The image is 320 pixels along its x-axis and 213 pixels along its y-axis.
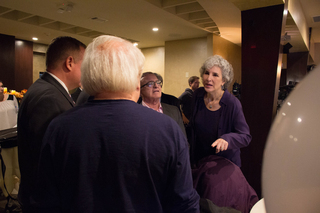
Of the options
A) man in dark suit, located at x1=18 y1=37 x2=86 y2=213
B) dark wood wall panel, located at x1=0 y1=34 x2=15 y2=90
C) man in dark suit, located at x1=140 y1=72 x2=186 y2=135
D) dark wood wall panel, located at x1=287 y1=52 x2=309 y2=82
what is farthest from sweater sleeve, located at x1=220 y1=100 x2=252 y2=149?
dark wood wall panel, located at x1=0 y1=34 x2=15 y2=90

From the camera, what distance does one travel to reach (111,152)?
0.80 meters

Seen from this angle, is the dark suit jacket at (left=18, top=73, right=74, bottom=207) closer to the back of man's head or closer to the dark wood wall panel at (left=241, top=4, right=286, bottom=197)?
the back of man's head

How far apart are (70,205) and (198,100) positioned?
1461 mm

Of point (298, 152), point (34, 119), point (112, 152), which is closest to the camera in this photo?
point (298, 152)

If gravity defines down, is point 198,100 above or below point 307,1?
below

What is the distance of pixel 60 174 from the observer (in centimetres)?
85

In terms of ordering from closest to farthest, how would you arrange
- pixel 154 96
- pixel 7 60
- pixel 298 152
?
1. pixel 298 152
2. pixel 154 96
3. pixel 7 60

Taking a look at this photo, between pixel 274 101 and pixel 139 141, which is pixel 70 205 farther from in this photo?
pixel 274 101

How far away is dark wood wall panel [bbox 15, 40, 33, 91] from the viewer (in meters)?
9.71

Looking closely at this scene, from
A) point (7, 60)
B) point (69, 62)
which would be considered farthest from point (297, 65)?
point (7, 60)

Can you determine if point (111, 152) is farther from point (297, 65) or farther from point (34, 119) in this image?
point (297, 65)

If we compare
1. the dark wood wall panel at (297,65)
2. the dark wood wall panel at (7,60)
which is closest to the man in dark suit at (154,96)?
the dark wood wall panel at (7,60)

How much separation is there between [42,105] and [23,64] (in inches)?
417

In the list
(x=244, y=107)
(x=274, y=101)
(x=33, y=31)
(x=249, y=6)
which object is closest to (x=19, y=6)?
(x=33, y=31)
